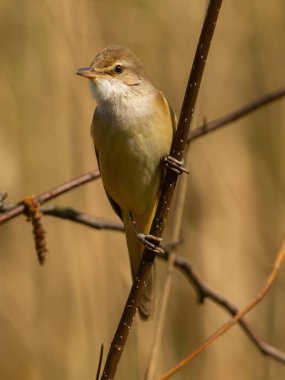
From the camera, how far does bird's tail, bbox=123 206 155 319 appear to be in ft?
7.43

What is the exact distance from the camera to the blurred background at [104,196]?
9.64 feet

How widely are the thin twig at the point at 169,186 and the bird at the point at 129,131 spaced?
0.42 m

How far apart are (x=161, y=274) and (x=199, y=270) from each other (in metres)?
0.19

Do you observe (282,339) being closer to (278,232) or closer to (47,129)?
(278,232)

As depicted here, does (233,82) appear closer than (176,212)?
No

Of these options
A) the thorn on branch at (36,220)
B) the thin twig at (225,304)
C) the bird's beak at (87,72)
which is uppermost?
the bird's beak at (87,72)

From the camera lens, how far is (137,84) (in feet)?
7.40

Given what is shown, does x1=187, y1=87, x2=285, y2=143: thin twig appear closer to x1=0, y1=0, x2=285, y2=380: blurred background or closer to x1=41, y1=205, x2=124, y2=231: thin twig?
x1=41, y1=205, x2=124, y2=231: thin twig

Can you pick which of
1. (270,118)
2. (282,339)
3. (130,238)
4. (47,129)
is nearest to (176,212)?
(130,238)

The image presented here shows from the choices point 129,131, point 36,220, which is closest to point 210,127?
point 129,131

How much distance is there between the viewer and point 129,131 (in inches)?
83.5

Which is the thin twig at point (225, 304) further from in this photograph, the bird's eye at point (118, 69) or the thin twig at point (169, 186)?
the bird's eye at point (118, 69)

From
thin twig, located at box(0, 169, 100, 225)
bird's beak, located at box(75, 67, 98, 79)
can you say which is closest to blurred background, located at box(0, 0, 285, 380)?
bird's beak, located at box(75, 67, 98, 79)

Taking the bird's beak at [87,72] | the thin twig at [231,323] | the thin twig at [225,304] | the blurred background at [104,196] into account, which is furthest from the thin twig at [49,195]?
the blurred background at [104,196]
